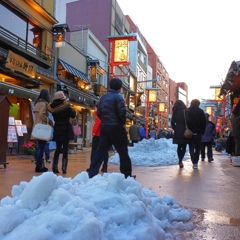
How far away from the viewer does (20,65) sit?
41.2ft

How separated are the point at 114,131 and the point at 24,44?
11.0 meters

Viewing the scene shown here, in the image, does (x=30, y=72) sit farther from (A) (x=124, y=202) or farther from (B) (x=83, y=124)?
(A) (x=124, y=202)

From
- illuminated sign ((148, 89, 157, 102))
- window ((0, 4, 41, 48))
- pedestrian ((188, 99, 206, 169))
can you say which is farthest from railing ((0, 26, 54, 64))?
illuminated sign ((148, 89, 157, 102))

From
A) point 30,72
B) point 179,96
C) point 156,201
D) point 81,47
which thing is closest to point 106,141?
point 156,201

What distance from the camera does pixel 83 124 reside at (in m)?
21.5

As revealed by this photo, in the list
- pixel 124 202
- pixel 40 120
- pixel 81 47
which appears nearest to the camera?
pixel 124 202

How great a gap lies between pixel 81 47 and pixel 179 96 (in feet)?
236

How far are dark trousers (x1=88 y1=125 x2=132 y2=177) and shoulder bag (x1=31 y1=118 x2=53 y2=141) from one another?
1744mm

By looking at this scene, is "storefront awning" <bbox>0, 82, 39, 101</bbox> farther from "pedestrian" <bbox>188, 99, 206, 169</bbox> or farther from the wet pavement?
"pedestrian" <bbox>188, 99, 206, 169</bbox>

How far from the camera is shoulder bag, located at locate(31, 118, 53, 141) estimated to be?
227 inches

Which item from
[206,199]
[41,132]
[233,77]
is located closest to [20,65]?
[41,132]

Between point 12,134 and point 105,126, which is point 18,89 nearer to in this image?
point 12,134

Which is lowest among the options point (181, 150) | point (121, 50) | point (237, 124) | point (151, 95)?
point (181, 150)

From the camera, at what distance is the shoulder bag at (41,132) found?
5.77 metres
